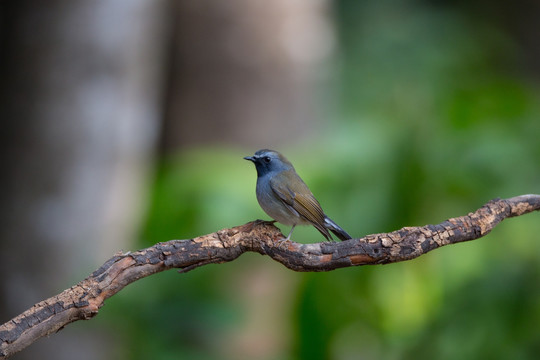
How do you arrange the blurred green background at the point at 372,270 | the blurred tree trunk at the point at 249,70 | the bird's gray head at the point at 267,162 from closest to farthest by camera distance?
the bird's gray head at the point at 267,162 → the blurred green background at the point at 372,270 → the blurred tree trunk at the point at 249,70

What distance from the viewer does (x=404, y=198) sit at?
17.0ft

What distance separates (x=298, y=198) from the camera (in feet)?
11.6

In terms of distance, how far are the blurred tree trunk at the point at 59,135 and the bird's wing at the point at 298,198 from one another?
206cm

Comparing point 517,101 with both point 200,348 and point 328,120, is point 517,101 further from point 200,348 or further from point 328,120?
point 200,348

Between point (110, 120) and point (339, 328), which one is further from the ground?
point (110, 120)

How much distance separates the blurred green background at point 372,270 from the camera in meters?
5.12

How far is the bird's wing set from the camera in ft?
11.4

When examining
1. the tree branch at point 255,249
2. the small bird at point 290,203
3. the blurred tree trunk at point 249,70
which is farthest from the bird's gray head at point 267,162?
→ the blurred tree trunk at point 249,70

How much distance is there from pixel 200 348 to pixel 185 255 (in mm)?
3578

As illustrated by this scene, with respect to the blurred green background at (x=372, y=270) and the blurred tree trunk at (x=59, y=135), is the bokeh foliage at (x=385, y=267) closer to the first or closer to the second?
the blurred green background at (x=372, y=270)

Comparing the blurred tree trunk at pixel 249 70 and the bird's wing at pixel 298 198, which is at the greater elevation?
the blurred tree trunk at pixel 249 70

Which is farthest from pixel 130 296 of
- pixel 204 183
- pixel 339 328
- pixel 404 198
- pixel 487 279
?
pixel 487 279

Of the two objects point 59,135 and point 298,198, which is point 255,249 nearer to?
point 298,198

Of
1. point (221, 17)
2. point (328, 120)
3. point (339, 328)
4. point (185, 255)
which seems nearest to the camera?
point (185, 255)
